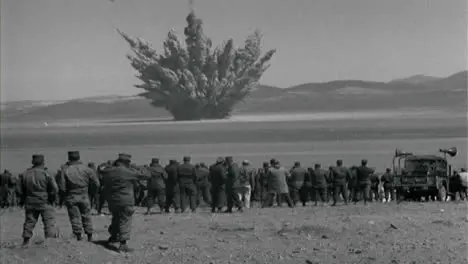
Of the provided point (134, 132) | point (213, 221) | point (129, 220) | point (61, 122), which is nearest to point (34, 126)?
point (61, 122)

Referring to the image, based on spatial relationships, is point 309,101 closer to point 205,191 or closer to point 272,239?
point 205,191

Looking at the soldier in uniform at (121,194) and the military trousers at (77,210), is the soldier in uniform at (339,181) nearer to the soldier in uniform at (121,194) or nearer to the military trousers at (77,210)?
the military trousers at (77,210)

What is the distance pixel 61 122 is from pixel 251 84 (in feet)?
45.3

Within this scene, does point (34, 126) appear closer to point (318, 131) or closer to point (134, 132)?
Result: point (134, 132)

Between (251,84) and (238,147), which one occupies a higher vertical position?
(251,84)

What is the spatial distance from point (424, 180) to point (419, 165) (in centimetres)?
108

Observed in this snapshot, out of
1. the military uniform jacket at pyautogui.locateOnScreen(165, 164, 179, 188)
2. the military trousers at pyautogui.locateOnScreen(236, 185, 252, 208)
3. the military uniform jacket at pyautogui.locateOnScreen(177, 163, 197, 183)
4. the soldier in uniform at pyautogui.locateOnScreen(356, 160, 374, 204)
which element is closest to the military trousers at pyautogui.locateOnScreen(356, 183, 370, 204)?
the soldier in uniform at pyautogui.locateOnScreen(356, 160, 374, 204)

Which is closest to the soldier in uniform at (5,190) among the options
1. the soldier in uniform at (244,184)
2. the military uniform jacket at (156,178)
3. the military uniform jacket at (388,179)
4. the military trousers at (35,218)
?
the military uniform jacket at (156,178)

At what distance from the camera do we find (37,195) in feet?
44.3

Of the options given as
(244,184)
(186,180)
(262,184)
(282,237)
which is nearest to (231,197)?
(244,184)

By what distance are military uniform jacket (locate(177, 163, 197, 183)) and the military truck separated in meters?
7.00

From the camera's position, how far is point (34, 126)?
199 feet

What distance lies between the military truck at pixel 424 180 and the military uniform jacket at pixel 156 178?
7736 millimetres

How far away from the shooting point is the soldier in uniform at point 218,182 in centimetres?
2039
